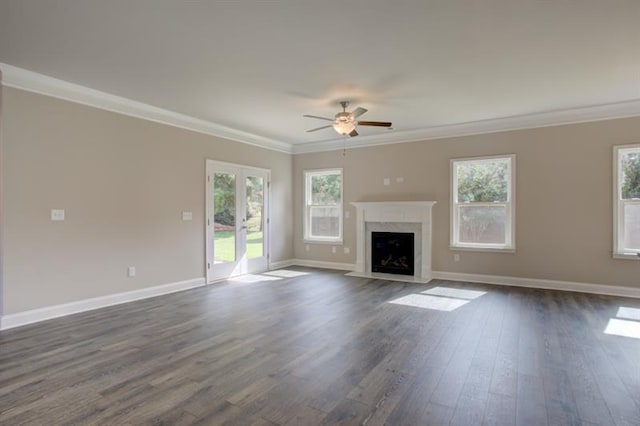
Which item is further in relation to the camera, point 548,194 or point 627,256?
point 548,194

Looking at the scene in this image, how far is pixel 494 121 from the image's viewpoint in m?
5.82

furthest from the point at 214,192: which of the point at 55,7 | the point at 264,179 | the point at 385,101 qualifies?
the point at 55,7

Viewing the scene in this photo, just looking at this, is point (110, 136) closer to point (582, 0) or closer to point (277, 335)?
point (277, 335)

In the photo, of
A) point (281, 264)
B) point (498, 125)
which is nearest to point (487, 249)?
point (498, 125)

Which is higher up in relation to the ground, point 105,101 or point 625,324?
point 105,101

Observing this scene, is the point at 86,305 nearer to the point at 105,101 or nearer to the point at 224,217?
the point at 224,217

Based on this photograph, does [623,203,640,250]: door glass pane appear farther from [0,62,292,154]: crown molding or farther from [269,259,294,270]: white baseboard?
[0,62,292,154]: crown molding

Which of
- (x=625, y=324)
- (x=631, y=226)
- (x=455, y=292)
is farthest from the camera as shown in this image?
(x=455, y=292)

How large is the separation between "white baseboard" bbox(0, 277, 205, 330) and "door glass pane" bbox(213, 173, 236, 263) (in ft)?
2.52

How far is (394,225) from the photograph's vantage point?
266 inches

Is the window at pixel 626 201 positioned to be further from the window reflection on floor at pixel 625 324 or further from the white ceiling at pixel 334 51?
the window reflection on floor at pixel 625 324

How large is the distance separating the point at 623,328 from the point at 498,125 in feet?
11.5

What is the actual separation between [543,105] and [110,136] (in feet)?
20.3

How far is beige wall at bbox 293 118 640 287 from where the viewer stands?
514cm
